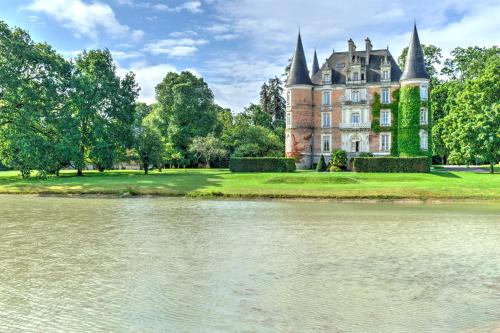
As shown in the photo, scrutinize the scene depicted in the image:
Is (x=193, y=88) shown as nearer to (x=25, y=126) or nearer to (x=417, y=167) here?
(x=25, y=126)

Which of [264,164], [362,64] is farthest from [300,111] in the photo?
[264,164]

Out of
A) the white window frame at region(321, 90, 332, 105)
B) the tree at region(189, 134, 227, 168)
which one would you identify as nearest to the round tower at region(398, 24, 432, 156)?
the white window frame at region(321, 90, 332, 105)

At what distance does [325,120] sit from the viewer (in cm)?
5734

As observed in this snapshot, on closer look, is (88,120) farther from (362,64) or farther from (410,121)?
(410,121)

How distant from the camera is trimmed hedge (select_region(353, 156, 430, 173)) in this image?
43688mm

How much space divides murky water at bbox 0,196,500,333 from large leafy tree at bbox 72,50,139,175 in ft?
93.1

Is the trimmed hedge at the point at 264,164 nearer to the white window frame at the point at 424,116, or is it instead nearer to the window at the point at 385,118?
the window at the point at 385,118

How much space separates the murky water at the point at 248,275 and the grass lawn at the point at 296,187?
10.0 m

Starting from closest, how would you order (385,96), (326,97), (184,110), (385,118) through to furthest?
(385,96), (385,118), (326,97), (184,110)

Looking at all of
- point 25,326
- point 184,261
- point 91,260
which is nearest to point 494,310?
point 184,261

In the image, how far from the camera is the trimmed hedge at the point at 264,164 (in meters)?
46.4

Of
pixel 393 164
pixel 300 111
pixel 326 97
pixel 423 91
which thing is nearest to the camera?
pixel 393 164

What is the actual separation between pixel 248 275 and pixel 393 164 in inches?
1432

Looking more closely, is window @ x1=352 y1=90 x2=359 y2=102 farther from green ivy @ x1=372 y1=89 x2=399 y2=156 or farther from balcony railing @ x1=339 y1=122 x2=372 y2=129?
balcony railing @ x1=339 y1=122 x2=372 y2=129
